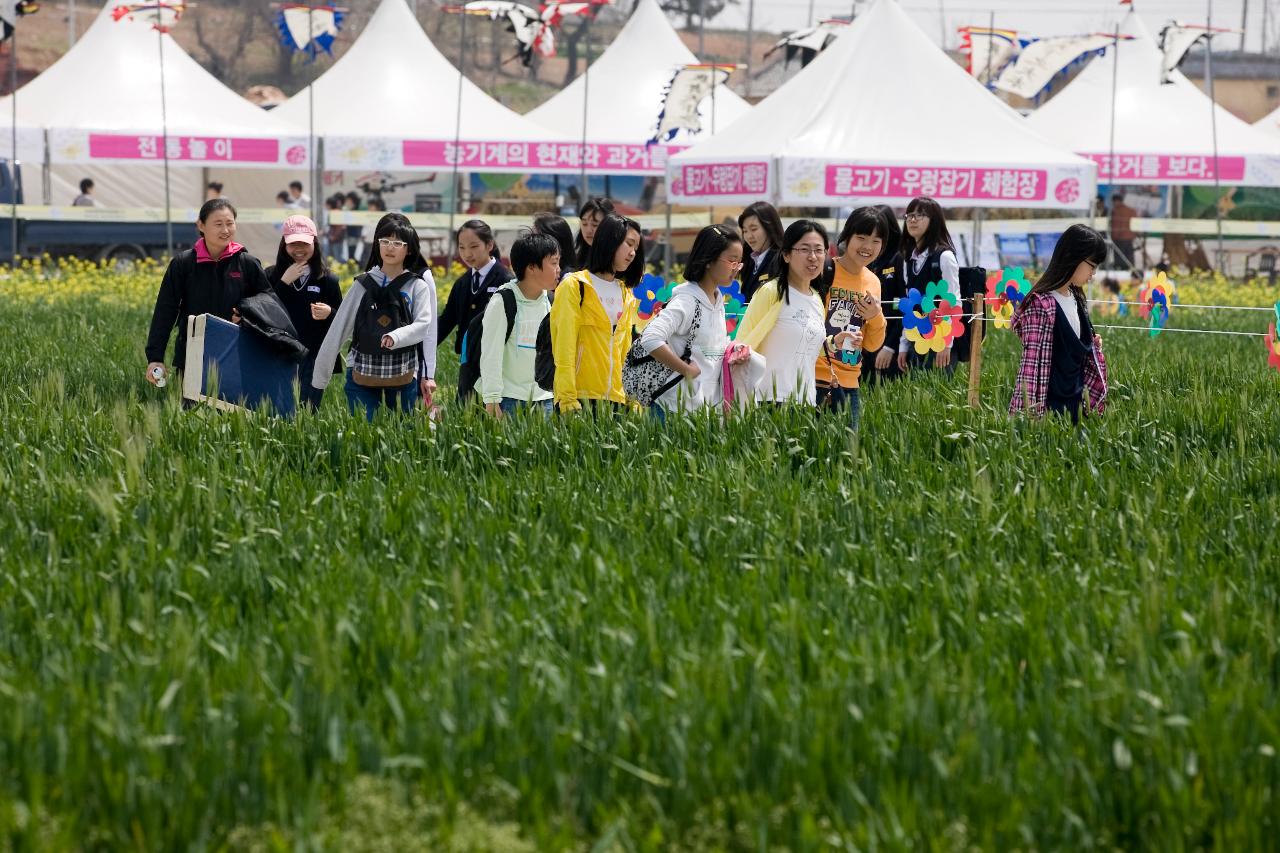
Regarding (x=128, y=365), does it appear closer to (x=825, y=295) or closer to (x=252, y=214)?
(x=825, y=295)

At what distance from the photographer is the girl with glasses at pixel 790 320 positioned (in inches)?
255

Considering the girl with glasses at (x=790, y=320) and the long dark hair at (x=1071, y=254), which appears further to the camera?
the girl with glasses at (x=790, y=320)

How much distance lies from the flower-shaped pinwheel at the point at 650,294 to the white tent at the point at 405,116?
43.0 ft

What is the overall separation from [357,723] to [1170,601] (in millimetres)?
1934

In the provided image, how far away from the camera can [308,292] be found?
301 inches

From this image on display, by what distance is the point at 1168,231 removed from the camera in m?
24.6

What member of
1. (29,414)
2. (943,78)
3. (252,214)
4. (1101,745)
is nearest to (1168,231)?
(943,78)

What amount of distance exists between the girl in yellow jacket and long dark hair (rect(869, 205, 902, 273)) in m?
1.28

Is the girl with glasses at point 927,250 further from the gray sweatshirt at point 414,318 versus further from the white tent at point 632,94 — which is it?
the white tent at point 632,94

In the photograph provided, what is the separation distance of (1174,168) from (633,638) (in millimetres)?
21099

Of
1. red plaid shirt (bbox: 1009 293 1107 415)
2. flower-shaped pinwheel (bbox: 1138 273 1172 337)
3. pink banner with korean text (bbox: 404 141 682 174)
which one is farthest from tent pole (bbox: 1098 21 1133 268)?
red plaid shirt (bbox: 1009 293 1107 415)

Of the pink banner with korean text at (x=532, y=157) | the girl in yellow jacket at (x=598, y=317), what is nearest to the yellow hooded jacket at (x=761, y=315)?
the girl in yellow jacket at (x=598, y=317)

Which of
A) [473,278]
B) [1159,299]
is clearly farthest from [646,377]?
[1159,299]

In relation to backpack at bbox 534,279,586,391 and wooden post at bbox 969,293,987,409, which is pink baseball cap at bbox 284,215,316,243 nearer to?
backpack at bbox 534,279,586,391
